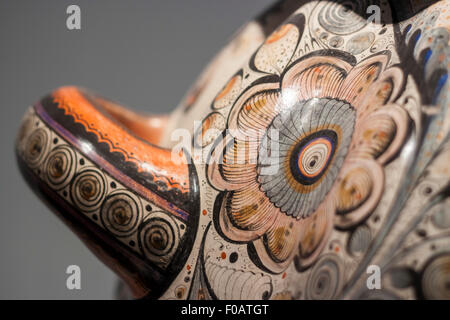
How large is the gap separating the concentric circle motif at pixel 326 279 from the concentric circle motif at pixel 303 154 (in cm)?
5

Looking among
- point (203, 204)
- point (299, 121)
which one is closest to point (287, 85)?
point (299, 121)

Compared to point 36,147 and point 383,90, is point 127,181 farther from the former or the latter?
point 383,90

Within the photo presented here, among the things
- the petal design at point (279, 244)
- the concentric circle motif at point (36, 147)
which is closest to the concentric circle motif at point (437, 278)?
the petal design at point (279, 244)

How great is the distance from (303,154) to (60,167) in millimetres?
244

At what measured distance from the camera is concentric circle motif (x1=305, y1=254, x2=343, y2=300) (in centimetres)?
39

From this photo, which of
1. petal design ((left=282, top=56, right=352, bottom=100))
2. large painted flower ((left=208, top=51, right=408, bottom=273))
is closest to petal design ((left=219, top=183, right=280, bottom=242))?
large painted flower ((left=208, top=51, right=408, bottom=273))

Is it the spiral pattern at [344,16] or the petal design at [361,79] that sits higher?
the spiral pattern at [344,16]

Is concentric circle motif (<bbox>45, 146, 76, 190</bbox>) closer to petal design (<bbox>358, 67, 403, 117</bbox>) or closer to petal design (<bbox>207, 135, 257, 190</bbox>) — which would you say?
petal design (<bbox>207, 135, 257, 190</bbox>)

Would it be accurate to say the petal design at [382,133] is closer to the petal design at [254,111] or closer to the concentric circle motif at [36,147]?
the petal design at [254,111]

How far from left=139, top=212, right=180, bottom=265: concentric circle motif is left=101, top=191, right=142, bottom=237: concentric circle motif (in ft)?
0.04

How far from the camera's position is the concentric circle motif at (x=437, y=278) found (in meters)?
0.34

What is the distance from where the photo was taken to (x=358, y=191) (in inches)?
15.4

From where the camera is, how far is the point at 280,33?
1.63 feet

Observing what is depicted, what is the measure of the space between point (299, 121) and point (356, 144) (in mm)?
57
